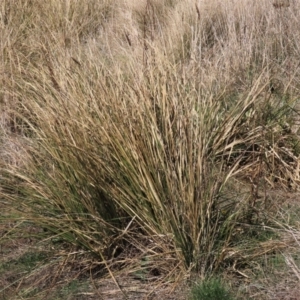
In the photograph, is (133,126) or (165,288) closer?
(165,288)

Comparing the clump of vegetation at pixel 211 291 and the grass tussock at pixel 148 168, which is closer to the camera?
the clump of vegetation at pixel 211 291

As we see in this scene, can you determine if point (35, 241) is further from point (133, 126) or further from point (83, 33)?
point (83, 33)

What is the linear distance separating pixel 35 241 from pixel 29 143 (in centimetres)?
67

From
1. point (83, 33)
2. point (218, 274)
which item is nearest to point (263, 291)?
point (218, 274)

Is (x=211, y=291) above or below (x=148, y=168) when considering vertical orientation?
below

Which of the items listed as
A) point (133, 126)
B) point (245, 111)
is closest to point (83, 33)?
point (245, 111)

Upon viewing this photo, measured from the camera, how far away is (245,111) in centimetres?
478

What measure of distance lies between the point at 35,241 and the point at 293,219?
141cm

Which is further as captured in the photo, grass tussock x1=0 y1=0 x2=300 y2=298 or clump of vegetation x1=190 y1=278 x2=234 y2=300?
grass tussock x1=0 y1=0 x2=300 y2=298

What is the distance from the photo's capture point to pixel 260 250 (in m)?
3.51

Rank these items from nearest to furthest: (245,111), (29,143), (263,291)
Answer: (263,291) < (29,143) < (245,111)

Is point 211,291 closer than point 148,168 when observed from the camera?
Yes

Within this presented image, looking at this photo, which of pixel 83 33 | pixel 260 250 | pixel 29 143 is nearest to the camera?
pixel 260 250

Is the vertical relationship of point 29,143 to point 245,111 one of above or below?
above
